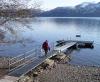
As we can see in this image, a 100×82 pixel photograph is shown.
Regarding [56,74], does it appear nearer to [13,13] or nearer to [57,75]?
[57,75]

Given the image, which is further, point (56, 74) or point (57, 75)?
point (56, 74)

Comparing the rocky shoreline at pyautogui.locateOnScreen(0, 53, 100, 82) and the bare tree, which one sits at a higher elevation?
the bare tree

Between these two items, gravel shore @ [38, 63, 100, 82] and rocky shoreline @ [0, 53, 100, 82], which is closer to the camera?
rocky shoreline @ [0, 53, 100, 82]

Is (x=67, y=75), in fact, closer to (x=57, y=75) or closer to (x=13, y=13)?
(x=57, y=75)

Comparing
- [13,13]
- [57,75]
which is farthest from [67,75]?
[13,13]

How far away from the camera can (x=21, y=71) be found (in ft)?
79.6

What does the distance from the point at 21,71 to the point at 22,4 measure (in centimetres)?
593

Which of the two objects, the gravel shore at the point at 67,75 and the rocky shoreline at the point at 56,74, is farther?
the gravel shore at the point at 67,75

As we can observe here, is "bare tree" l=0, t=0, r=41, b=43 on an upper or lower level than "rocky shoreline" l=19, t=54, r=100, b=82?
upper

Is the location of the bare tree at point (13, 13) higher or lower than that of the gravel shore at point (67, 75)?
higher

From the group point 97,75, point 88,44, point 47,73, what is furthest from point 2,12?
point 88,44

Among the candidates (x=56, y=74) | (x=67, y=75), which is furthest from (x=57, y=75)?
(x=67, y=75)

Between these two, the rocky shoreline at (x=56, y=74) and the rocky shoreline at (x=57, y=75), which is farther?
the rocky shoreline at (x=57, y=75)

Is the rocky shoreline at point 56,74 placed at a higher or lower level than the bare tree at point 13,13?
lower
